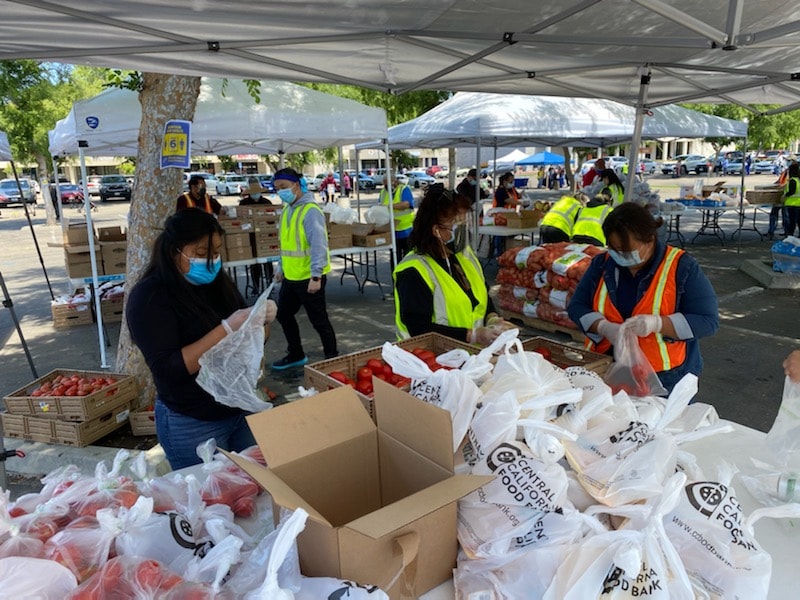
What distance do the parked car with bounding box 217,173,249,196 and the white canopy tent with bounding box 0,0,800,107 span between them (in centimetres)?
3283

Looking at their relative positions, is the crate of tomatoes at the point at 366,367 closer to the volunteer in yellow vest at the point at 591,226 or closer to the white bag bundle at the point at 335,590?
the white bag bundle at the point at 335,590

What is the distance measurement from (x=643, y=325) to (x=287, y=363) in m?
4.00

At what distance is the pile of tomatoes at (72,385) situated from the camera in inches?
166

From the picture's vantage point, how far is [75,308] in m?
7.38

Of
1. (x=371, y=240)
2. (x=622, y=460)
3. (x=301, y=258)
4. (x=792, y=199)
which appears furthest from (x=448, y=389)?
(x=792, y=199)

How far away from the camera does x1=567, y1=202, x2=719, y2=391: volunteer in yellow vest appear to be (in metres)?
2.50

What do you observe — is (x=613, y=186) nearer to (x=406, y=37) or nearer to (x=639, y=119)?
(x=639, y=119)

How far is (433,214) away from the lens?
2.81 meters

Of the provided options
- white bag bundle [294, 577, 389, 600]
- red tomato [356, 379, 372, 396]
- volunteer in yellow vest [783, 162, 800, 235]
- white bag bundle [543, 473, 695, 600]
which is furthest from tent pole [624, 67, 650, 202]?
volunteer in yellow vest [783, 162, 800, 235]

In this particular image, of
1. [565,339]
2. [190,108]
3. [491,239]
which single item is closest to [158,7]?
[190,108]

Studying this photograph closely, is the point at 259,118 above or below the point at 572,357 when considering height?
above

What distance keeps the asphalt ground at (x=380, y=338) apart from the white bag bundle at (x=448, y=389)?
3264 millimetres

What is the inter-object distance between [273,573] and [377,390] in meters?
0.63

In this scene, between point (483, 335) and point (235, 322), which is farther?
point (483, 335)
